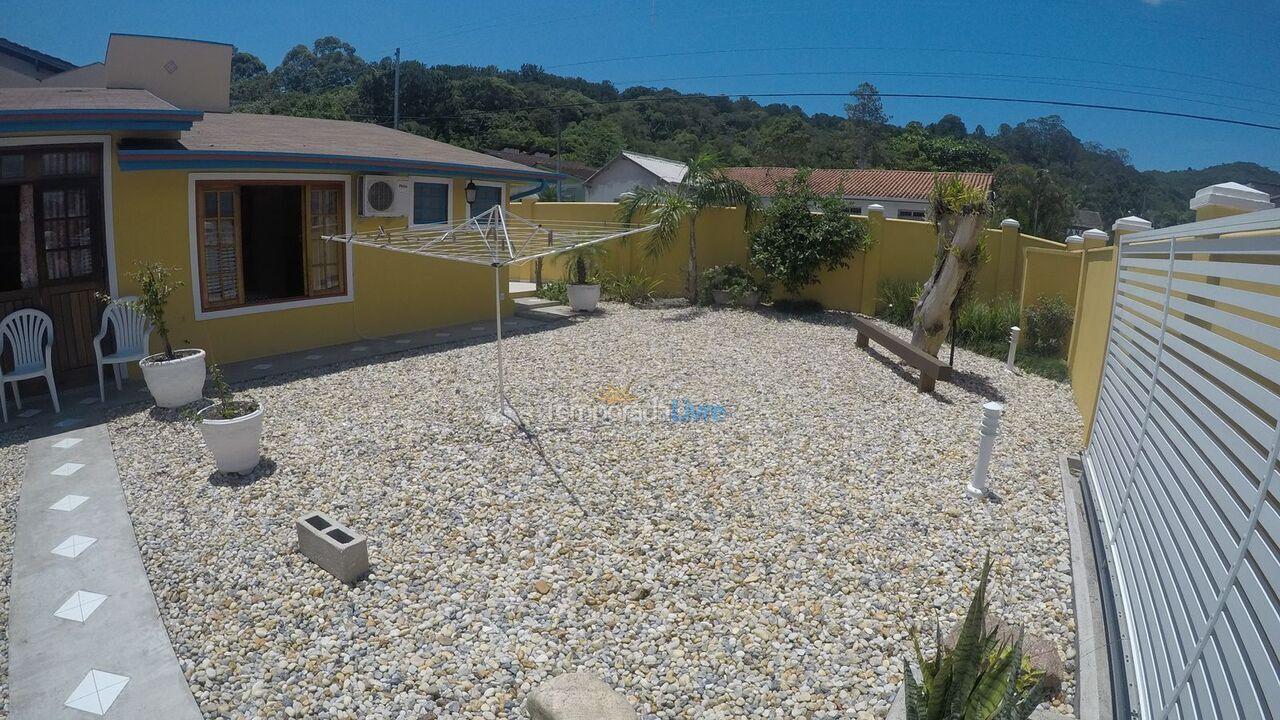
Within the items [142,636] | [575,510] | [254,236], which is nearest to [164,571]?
[142,636]

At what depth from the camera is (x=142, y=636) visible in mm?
4027

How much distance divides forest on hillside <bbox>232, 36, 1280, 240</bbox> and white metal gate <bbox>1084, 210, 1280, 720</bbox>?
2625 centimetres

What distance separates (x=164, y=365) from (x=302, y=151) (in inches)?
133

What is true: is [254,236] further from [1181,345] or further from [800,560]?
[1181,345]

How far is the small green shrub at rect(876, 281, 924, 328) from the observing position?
1318 centimetres

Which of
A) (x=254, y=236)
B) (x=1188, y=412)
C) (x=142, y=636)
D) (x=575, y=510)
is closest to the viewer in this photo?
(x=1188, y=412)

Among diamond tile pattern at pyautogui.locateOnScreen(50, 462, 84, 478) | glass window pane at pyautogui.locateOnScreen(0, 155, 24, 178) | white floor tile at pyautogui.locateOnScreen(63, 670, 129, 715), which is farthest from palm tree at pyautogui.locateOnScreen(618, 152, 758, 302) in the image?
white floor tile at pyautogui.locateOnScreen(63, 670, 129, 715)

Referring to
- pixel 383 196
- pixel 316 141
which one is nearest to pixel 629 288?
pixel 383 196

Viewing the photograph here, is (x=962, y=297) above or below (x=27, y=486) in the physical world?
above

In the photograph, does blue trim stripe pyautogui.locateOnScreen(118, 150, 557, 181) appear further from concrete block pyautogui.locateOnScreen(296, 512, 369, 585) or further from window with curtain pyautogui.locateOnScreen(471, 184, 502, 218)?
concrete block pyautogui.locateOnScreen(296, 512, 369, 585)

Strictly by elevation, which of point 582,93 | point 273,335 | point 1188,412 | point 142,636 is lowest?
point 142,636

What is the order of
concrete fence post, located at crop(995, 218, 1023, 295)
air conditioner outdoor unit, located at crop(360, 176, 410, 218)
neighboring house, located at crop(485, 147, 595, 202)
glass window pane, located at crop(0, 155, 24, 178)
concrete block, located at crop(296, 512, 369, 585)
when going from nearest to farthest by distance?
concrete block, located at crop(296, 512, 369, 585) → glass window pane, located at crop(0, 155, 24, 178) → air conditioner outdoor unit, located at crop(360, 176, 410, 218) → concrete fence post, located at crop(995, 218, 1023, 295) → neighboring house, located at crop(485, 147, 595, 202)

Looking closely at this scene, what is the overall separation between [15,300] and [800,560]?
25.5 feet

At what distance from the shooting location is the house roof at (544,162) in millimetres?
38381
